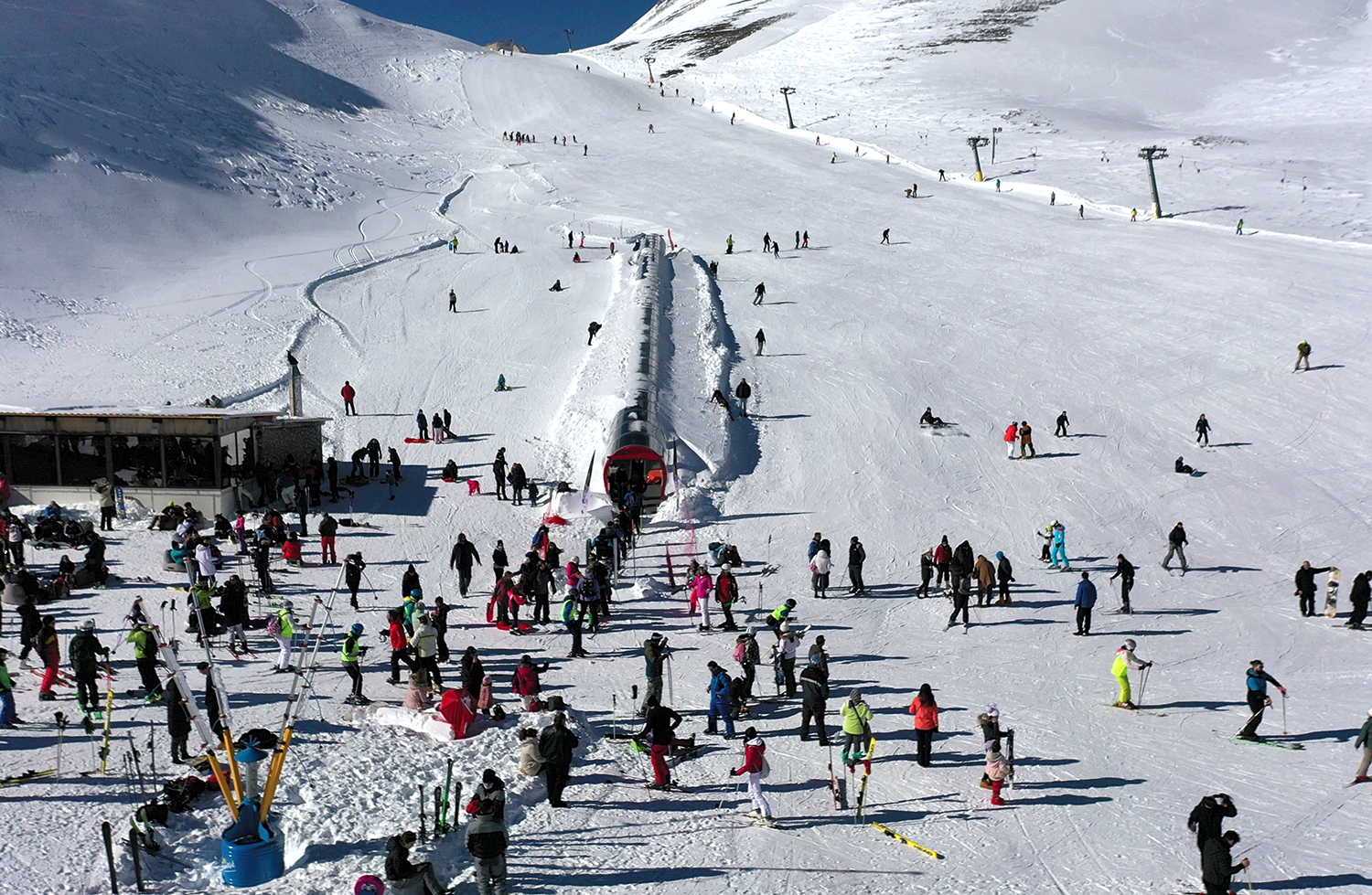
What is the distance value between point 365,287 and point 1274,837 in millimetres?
38277

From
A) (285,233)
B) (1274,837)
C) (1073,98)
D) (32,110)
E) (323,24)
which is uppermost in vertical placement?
(323,24)

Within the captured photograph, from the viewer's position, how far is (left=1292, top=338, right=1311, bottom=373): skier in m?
31.8

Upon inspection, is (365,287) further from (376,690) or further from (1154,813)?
(1154,813)

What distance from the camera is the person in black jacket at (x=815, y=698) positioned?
12047 mm

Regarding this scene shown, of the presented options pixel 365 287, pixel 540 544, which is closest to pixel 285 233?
pixel 365 287

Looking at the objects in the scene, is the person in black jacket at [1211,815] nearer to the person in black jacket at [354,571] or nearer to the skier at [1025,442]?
the person in black jacket at [354,571]

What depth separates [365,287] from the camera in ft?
139

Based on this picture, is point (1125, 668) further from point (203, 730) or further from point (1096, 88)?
point (1096, 88)

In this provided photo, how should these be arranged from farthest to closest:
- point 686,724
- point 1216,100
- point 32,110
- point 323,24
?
point 323,24 → point 1216,100 → point 32,110 → point 686,724

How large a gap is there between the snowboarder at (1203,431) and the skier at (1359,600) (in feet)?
35.1

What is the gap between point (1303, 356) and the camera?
3195 centimetres

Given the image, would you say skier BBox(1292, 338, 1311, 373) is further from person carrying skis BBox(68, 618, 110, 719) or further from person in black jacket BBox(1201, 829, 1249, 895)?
person carrying skis BBox(68, 618, 110, 719)

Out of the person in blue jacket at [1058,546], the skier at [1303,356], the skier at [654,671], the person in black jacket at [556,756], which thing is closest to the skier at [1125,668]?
the skier at [654,671]

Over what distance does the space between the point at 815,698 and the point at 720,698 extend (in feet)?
3.59
